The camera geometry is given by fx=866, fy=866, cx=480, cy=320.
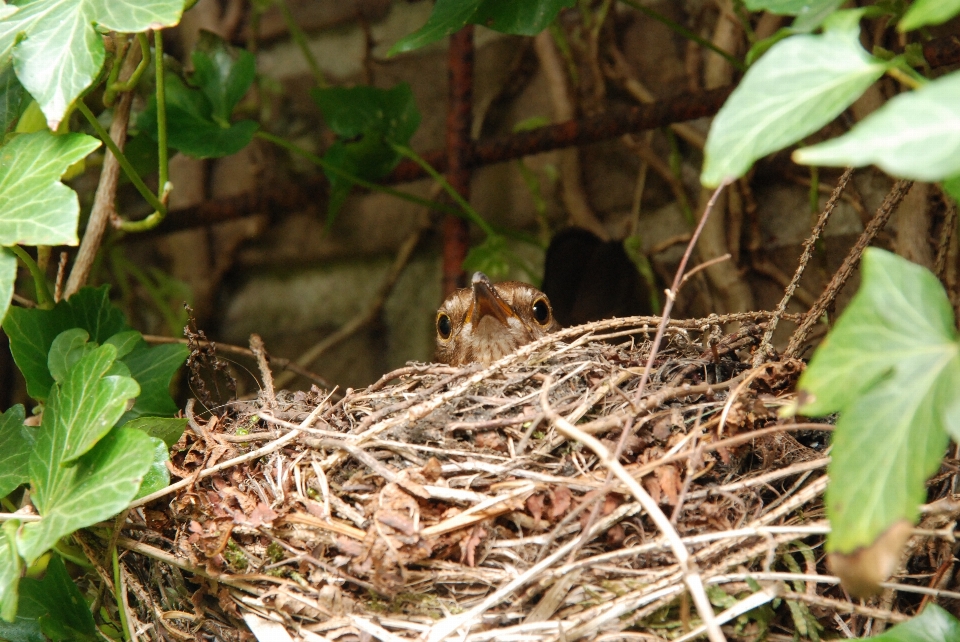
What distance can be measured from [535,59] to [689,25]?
502 mm

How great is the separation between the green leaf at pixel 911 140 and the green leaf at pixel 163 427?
1.20 m

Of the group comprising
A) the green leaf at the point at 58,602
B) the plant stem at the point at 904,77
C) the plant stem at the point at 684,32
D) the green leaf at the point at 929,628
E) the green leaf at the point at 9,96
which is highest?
the plant stem at the point at 684,32

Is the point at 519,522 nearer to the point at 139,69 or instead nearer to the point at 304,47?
the point at 139,69

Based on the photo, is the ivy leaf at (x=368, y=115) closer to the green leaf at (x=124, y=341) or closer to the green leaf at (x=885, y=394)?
the green leaf at (x=124, y=341)

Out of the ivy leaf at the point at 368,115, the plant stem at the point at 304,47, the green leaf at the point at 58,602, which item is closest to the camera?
the green leaf at the point at 58,602

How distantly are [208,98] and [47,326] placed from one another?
0.73 meters

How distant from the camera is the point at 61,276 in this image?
5.73 ft

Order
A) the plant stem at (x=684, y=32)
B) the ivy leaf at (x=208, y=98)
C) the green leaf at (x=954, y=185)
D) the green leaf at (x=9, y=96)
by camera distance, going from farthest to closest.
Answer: the ivy leaf at (x=208, y=98) → the plant stem at (x=684, y=32) → the green leaf at (x=9, y=96) → the green leaf at (x=954, y=185)

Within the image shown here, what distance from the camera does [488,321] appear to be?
2111 mm

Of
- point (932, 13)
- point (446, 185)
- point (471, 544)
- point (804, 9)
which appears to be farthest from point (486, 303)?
point (932, 13)

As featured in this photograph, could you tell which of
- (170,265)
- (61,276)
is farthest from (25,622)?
(170,265)

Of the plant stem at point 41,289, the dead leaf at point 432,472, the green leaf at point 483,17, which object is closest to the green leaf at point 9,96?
the plant stem at point 41,289

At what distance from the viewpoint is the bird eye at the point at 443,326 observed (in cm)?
228

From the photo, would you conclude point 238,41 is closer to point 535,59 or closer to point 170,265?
point 170,265
